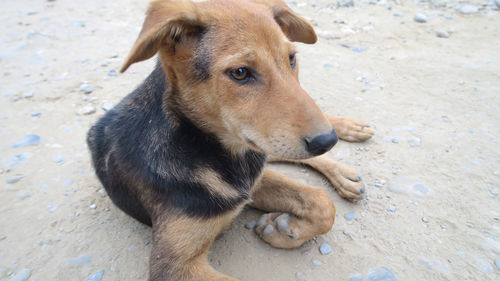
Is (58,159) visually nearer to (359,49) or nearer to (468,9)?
(359,49)

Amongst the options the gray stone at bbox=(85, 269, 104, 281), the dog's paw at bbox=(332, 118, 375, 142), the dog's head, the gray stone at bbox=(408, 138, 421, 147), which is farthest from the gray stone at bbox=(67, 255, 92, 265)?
the gray stone at bbox=(408, 138, 421, 147)

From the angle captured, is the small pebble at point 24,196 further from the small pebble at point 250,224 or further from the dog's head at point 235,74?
the small pebble at point 250,224

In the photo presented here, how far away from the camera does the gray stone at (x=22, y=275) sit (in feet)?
8.93

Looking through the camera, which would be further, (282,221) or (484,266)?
(282,221)

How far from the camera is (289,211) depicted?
3.08 metres

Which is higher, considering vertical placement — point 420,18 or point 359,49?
point 420,18

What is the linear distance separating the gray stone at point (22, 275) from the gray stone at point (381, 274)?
9.63 feet

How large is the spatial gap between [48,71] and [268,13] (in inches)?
202

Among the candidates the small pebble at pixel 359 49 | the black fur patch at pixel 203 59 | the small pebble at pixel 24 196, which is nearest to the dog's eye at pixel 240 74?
the black fur patch at pixel 203 59

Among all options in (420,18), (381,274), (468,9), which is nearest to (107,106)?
(381,274)

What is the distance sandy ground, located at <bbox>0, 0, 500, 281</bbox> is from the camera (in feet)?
9.13

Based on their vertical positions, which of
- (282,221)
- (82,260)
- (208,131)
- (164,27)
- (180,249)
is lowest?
(82,260)

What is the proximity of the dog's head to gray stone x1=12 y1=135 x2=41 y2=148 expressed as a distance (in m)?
2.86

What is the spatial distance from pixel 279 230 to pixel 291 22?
1940mm
